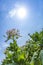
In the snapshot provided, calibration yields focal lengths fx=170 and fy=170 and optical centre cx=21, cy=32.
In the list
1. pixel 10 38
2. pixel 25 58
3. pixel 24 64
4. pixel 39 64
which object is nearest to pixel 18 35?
pixel 10 38

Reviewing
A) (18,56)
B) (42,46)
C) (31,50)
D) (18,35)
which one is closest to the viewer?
(42,46)

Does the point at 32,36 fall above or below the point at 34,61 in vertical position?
above

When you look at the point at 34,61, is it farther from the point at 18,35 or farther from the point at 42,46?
the point at 18,35

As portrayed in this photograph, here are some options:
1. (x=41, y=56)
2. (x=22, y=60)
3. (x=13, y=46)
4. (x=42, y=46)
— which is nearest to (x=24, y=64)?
(x=22, y=60)

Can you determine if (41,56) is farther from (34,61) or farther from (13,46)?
(13,46)

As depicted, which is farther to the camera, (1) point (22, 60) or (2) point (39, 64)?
(1) point (22, 60)

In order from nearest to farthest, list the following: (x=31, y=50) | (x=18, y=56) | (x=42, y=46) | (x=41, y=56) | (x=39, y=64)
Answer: (x=41, y=56)
(x=39, y=64)
(x=42, y=46)
(x=18, y=56)
(x=31, y=50)

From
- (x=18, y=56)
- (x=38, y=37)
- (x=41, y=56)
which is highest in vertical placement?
(x=38, y=37)

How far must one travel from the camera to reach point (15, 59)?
98.3 inches

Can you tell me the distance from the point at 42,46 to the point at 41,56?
0.51 meters

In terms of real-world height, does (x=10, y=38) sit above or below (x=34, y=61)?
above

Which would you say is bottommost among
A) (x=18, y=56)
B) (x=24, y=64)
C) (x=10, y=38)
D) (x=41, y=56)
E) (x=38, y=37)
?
(x=41, y=56)

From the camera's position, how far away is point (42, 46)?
2404 millimetres

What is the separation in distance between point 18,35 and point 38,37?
435mm
